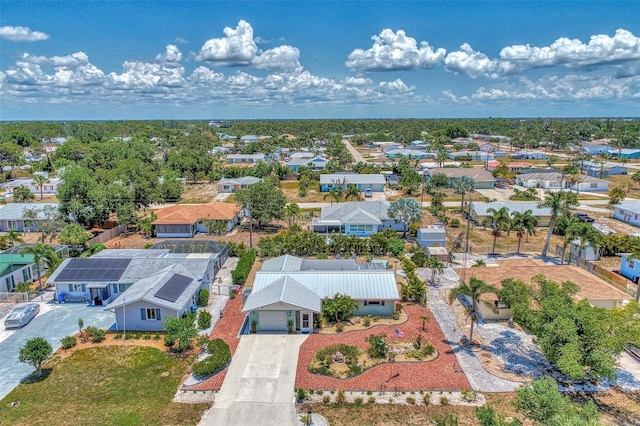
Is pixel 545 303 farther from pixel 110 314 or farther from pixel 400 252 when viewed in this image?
pixel 110 314

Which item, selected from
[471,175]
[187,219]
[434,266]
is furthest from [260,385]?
[471,175]

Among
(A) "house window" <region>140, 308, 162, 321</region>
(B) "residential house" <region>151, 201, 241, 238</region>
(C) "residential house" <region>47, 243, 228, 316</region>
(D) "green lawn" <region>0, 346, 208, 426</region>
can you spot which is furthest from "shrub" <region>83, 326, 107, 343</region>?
(B) "residential house" <region>151, 201, 241, 238</region>

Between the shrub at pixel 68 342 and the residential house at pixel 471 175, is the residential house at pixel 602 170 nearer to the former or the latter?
the residential house at pixel 471 175

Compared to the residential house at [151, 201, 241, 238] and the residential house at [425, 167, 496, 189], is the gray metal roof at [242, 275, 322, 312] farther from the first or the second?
the residential house at [425, 167, 496, 189]

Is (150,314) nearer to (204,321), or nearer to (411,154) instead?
(204,321)

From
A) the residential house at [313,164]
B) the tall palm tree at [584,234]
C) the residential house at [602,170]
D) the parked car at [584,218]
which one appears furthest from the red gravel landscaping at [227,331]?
the residential house at [602,170]

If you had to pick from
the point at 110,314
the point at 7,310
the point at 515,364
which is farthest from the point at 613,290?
the point at 7,310
